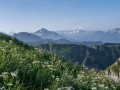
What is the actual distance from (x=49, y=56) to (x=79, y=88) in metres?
9.13

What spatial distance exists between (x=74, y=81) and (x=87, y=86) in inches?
18.0

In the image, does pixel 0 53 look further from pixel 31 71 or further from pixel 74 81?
pixel 74 81

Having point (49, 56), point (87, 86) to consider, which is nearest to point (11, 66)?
point (87, 86)

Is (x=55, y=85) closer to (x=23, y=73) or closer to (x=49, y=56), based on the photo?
(x=23, y=73)

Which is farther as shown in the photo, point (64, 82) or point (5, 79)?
point (64, 82)

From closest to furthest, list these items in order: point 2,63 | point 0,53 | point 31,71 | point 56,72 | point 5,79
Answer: point 5,79 < point 2,63 < point 31,71 < point 0,53 < point 56,72

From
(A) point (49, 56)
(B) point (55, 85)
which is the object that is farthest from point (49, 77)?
(A) point (49, 56)

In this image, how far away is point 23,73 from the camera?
31.1 feet

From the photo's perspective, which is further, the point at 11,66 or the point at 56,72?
the point at 56,72

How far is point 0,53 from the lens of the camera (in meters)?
11.0

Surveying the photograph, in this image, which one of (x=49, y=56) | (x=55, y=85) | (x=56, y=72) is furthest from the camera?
(x=49, y=56)

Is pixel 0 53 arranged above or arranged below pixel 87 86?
above

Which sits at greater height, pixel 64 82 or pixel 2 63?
pixel 2 63

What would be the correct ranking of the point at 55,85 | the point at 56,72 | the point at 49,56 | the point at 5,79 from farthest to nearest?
the point at 49,56 < the point at 56,72 < the point at 55,85 < the point at 5,79
